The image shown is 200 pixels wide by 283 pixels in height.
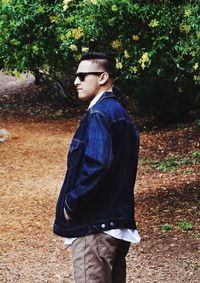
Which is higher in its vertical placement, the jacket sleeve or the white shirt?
the jacket sleeve

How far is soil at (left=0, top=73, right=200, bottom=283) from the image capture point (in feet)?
18.8

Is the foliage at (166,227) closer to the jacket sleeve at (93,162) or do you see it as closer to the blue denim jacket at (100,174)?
the blue denim jacket at (100,174)

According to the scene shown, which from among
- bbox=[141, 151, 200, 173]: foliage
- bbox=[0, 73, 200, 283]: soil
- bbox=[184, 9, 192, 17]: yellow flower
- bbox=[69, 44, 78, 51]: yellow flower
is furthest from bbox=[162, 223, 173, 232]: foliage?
bbox=[141, 151, 200, 173]: foliage

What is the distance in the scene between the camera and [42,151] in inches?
512

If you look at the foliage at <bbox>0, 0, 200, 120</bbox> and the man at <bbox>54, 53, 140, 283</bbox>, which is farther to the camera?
the foliage at <bbox>0, 0, 200, 120</bbox>

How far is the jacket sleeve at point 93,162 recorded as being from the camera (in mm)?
2998

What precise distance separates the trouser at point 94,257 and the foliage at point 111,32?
2.66 metres

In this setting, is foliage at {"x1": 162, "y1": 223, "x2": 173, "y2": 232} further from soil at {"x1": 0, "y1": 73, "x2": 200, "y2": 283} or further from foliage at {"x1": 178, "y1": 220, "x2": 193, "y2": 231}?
foliage at {"x1": 178, "y1": 220, "x2": 193, "y2": 231}

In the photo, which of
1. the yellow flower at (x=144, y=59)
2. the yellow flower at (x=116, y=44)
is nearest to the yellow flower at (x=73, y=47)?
the yellow flower at (x=116, y=44)

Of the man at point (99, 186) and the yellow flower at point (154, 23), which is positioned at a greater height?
the yellow flower at point (154, 23)

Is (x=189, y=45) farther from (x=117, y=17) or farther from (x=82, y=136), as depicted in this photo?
(x=82, y=136)

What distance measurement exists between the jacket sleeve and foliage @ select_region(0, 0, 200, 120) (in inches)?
99.0

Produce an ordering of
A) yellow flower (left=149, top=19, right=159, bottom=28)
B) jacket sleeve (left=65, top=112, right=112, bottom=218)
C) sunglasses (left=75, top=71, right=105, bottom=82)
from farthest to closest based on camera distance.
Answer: yellow flower (left=149, top=19, right=159, bottom=28) < sunglasses (left=75, top=71, right=105, bottom=82) < jacket sleeve (left=65, top=112, right=112, bottom=218)

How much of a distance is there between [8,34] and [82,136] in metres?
3.88
